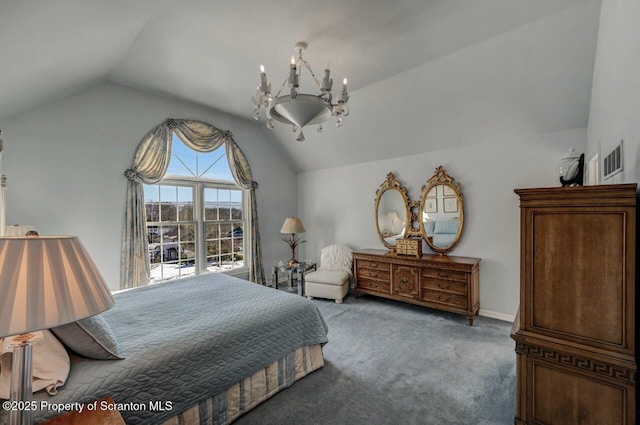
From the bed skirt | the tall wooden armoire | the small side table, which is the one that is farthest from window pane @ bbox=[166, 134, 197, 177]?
the tall wooden armoire

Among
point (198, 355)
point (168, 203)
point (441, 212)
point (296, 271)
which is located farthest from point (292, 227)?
point (198, 355)

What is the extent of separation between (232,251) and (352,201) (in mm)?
2287

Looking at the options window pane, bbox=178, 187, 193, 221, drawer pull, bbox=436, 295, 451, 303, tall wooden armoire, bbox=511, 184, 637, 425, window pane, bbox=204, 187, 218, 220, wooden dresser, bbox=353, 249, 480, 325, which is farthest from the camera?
window pane, bbox=204, 187, 218, 220

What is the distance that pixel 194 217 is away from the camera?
4.23 meters

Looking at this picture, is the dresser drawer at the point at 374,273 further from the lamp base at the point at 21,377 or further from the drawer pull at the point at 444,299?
the lamp base at the point at 21,377

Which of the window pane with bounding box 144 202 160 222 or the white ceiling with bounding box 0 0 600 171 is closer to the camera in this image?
the white ceiling with bounding box 0 0 600 171

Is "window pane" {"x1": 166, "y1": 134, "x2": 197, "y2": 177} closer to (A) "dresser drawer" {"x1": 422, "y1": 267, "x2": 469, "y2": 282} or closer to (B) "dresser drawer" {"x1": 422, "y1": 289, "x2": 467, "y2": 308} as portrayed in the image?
(A) "dresser drawer" {"x1": 422, "y1": 267, "x2": 469, "y2": 282}

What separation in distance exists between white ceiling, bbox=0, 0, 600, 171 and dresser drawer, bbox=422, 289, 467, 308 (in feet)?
6.65

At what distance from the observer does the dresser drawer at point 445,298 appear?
335cm

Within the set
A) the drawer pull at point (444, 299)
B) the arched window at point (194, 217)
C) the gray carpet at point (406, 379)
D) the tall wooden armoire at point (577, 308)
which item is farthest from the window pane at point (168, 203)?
the tall wooden armoire at point (577, 308)

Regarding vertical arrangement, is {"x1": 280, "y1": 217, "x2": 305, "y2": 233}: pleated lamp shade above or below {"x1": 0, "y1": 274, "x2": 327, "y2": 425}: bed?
above

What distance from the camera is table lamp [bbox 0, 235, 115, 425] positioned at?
70cm

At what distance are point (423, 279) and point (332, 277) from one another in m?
1.34

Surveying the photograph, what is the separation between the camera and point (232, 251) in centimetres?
469
